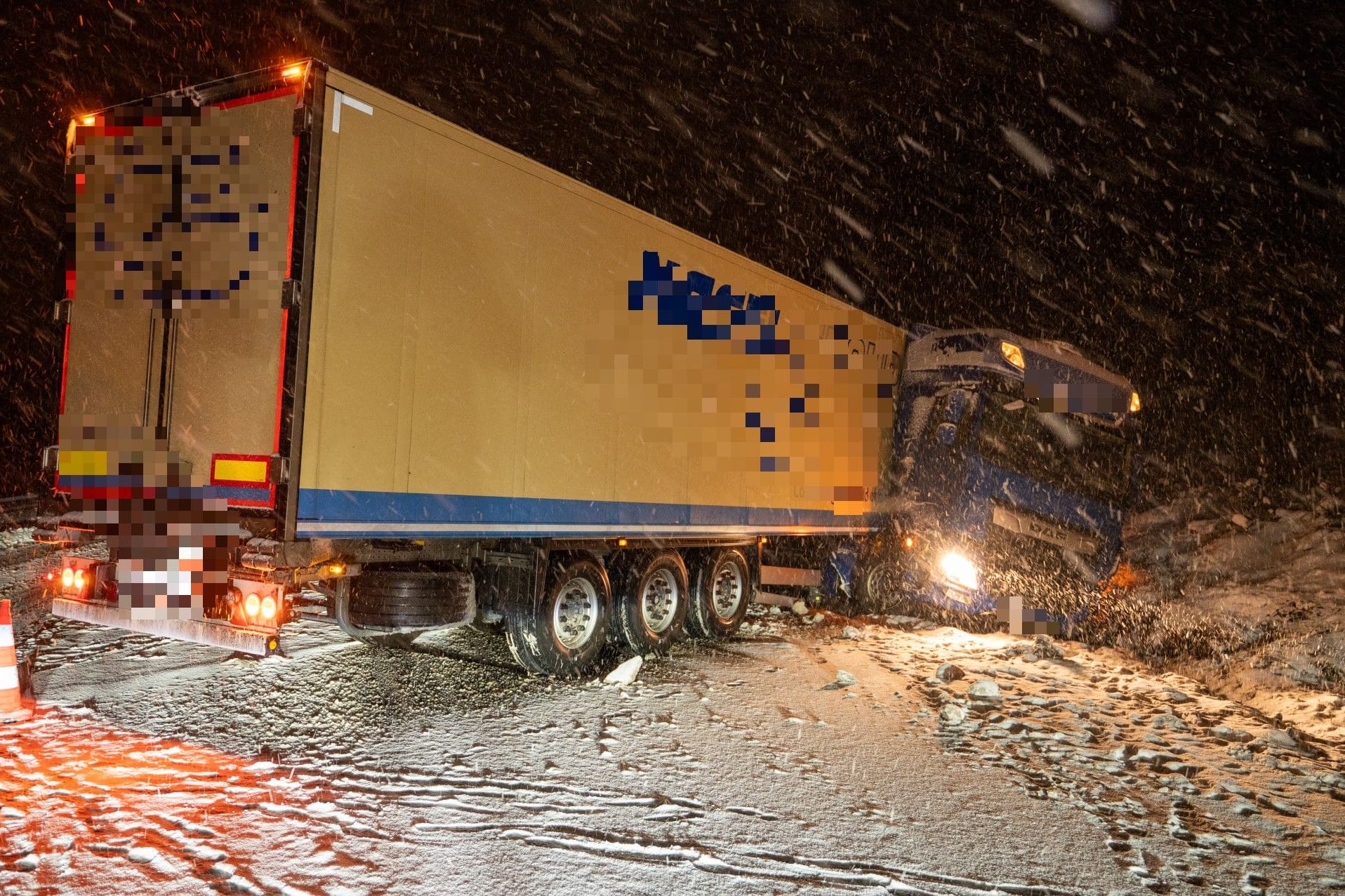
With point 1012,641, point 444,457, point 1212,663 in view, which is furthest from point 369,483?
point 1212,663

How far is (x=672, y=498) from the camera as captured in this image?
8.05 m

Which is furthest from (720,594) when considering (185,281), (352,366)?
(185,281)

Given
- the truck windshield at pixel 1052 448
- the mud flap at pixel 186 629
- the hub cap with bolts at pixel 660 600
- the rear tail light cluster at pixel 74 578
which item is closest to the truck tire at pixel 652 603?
the hub cap with bolts at pixel 660 600

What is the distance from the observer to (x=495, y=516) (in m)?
6.03

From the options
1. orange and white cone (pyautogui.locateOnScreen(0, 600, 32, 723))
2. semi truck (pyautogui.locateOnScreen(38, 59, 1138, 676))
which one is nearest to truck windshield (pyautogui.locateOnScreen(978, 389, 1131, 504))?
semi truck (pyautogui.locateOnScreen(38, 59, 1138, 676))

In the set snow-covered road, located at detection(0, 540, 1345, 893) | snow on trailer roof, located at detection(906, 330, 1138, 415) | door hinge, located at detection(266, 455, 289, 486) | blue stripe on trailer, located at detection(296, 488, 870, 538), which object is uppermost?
snow on trailer roof, located at detection(906, 330, 1138, 415)

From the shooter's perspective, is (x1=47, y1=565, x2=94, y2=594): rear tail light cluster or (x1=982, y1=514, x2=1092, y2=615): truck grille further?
(x1=982, y1=514, x2=1092, y2=615): truck grille

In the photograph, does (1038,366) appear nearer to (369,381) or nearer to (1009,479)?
(1009,479)

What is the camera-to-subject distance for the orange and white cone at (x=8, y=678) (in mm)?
4996

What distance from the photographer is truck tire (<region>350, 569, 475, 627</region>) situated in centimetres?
563

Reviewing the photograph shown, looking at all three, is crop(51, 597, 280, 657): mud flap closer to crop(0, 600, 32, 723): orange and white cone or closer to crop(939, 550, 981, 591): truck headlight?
crop(0, 600, 32, 723): orange and white cone

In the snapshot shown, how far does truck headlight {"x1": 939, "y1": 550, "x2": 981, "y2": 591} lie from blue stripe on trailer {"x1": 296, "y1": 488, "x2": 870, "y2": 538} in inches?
110

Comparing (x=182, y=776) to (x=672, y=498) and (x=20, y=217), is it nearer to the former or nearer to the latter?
(x=672, y=498)

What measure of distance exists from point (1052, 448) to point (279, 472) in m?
9.28
